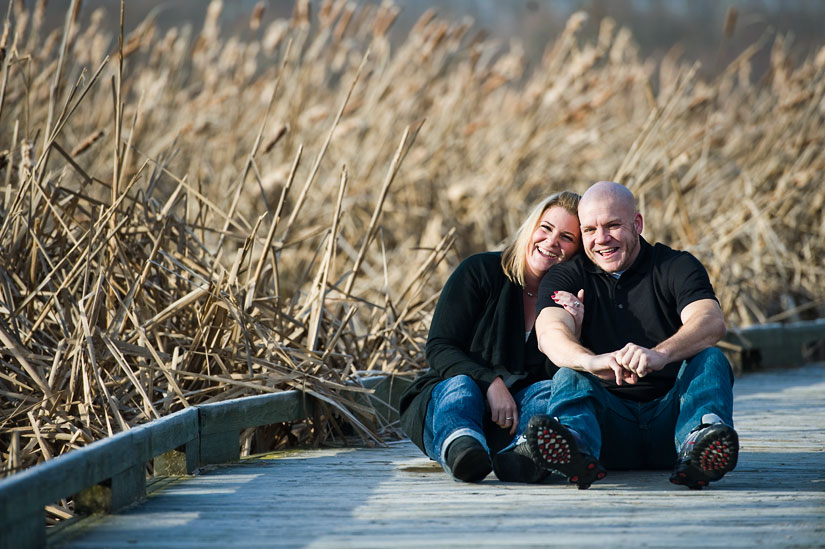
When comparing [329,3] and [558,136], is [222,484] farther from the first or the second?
[558,136]

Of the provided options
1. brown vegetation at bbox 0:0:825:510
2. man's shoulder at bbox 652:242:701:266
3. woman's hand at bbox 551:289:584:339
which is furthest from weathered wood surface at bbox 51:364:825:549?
brown vegetation at bbox 0:0:825:510

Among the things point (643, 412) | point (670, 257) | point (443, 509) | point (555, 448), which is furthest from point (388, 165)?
point (443, 509)

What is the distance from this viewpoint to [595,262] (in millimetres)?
3074

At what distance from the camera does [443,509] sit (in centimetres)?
247

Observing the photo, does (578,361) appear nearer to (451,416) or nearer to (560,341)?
(560,341)

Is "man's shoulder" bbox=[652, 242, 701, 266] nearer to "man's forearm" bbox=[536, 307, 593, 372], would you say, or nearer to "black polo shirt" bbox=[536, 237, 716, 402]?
"black polo shirt" bbox=[536, 237, 716, 402]

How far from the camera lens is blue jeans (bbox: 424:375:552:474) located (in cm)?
284

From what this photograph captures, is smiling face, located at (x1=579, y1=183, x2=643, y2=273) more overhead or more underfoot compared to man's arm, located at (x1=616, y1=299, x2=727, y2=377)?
more overhead

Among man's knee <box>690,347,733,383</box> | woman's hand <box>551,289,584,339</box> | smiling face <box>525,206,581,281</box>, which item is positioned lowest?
man's knee <box>690,347,733,383</box>

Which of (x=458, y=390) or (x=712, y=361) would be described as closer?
(x=712, y=361)

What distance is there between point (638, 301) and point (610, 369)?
0.27m

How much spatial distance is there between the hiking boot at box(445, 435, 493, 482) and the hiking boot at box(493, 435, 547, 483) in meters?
0.05

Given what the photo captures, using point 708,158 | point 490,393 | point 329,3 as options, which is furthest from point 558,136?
point 490,393

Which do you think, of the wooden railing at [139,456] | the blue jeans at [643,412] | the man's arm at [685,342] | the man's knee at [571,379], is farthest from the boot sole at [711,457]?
the wooden railing at [139,456]
